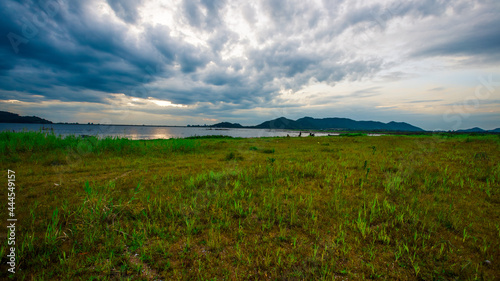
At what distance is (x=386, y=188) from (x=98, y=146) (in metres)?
14.1

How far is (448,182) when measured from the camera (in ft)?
18.2

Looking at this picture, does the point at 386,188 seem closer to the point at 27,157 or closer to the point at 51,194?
the point at 51,194

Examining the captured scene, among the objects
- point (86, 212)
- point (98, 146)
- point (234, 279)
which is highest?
point (98, 146)

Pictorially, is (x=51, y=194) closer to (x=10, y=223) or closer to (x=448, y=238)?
(x=10, y=223)

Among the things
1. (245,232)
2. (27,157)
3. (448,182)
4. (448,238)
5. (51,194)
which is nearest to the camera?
(448,238)

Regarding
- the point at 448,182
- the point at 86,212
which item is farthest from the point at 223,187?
the point at 448,182

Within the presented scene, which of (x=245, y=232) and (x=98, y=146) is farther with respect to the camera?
(x=98, y=146)

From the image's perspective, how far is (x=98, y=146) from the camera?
1104 centimetres

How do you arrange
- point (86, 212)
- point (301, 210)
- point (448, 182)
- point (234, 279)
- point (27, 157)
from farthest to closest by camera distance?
point (27, 157) → point (448, 182) → point (301, 210) → point (86, 212) → point (234, 279)

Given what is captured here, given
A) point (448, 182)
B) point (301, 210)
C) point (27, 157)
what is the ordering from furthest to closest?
1. point (27, 157)
2. point (448, 182)
3. point (301, 210)

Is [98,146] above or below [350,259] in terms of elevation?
above

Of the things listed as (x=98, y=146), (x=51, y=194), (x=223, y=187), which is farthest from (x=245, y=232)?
(x=98, y=146)

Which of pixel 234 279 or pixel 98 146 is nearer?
pixel 234 279

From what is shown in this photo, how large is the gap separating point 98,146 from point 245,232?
1188 cm
